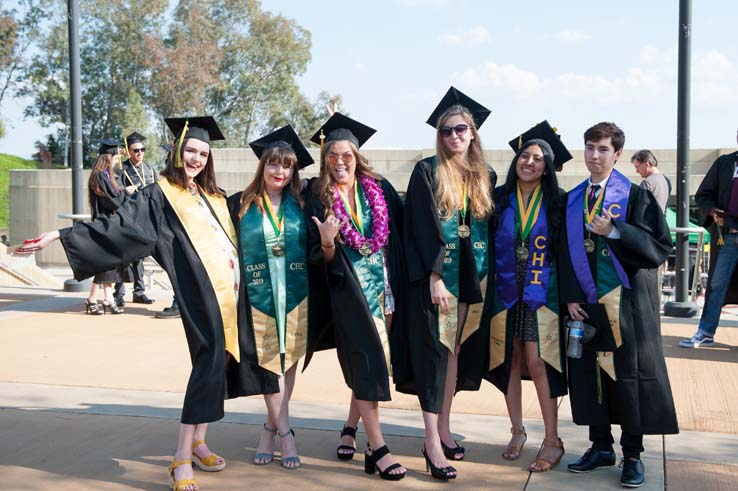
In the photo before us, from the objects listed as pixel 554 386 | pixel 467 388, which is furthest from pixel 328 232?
pixel 554 386

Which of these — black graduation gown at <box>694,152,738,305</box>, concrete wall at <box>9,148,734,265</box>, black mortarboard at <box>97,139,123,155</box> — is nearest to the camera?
black graduation gown at <box>694,152,738,305</box>

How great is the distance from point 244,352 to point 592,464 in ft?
6.49

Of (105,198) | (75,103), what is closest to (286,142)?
(105,198)

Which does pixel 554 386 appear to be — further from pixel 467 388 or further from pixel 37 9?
pixel 37 9

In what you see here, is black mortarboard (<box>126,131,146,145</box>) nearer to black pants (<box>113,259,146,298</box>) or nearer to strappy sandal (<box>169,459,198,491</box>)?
black pants (<box>113,259,146,298</box>)

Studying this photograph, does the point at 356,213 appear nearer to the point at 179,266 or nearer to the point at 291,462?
the point at 179,266

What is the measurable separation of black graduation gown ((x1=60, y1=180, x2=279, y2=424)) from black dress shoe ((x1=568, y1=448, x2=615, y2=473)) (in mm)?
1935

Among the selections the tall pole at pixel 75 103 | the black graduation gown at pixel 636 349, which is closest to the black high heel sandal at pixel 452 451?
the black graduation gown at pixel 636 349

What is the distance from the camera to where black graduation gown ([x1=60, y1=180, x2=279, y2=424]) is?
12.8 ft

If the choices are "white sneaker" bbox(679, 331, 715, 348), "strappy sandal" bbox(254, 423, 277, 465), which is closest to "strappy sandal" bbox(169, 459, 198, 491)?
"strappy sandal" bbox(254, 423, 277, 465)

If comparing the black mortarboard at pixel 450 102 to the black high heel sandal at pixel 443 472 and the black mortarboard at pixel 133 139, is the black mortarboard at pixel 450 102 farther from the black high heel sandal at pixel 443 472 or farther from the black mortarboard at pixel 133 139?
the black mortarboard at pixel 133 139

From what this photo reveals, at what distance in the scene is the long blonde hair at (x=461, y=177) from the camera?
165 inches

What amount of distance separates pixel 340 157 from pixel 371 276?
2.22 feet

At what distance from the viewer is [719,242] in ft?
24.3
